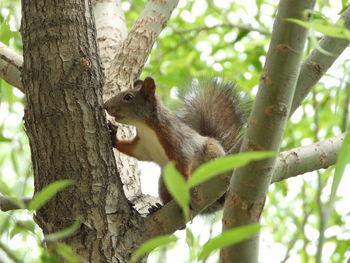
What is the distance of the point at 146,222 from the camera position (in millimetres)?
1676

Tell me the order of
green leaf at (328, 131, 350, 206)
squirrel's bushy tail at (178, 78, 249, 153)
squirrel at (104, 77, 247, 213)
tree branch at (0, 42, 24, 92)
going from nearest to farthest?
green leaf at (328, 131, 350, 206) < tree branch at (0, 42, 24, 92) < squirrel at (104, 77, 247, 213) < squirrel's bushy tail at (178, 78, 249, 153)

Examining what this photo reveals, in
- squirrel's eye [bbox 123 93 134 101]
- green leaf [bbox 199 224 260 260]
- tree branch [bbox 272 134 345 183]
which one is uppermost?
squirrel's eye [bbox 123 93 134 101]

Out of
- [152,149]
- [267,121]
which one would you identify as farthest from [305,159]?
[152,149]

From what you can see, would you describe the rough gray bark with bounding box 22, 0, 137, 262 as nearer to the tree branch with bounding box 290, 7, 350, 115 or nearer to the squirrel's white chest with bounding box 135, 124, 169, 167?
the tree branch with bounding box 290, 7, 350, 115

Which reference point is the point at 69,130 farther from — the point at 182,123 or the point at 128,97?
the point at 182,123

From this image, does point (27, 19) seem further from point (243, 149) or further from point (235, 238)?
point (235, 238)

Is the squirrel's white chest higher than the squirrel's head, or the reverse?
the squirrel's head

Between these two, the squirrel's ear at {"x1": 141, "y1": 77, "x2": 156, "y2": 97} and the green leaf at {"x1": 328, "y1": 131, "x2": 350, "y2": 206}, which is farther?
the squirrel's ear at {"x1": 141, "y1": 77, "x2": 156, "y2": 97}

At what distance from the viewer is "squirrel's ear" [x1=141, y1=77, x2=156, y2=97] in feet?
8.11

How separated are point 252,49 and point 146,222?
78.5 inches

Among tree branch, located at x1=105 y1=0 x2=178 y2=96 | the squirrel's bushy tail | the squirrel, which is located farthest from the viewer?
the squirrel's bushy tail

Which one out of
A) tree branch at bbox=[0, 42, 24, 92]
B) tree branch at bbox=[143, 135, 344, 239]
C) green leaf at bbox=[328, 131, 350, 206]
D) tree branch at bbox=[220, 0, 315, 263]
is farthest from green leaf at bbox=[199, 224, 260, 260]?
tree branch at bbox=[0, 42, 24, 92]

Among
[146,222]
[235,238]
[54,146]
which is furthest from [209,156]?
[235,238]

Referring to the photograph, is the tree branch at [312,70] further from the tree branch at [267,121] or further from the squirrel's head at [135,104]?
the squirrel's head at [135,104]
